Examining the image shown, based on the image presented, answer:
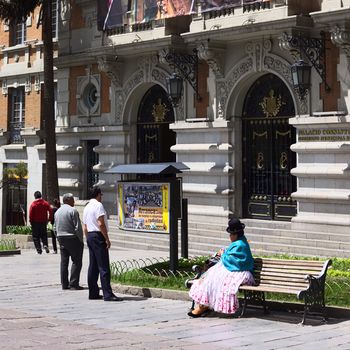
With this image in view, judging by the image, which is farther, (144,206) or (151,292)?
(144,206)

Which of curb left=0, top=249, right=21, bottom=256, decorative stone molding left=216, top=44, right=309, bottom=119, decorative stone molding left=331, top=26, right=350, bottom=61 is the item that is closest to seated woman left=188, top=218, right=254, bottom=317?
decorative stone molding left=331, top=26, right=350, bottom=61

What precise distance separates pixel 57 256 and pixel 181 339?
39.1ft

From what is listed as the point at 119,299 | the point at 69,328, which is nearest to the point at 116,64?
the point at 119,299

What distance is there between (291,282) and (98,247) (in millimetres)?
3475

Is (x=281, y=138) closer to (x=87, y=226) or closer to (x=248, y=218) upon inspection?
(x=248, y=218)

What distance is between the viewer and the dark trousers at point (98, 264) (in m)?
12.5

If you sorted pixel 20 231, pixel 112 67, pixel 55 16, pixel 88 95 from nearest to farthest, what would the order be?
pixel 20 231 < pixel 112 67 < pixel 88 95 < pixel 55 16

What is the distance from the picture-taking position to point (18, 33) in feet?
105

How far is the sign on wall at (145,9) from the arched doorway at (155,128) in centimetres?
263

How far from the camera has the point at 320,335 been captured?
9.64 metres

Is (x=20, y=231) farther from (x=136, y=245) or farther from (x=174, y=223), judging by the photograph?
(x=174, y=223)

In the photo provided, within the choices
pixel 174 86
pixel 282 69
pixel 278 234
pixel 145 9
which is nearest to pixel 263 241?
pixel 278 234

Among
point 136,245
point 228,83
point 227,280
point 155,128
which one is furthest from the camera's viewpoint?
point 155,128

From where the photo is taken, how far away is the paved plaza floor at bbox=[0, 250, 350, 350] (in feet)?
30.0
